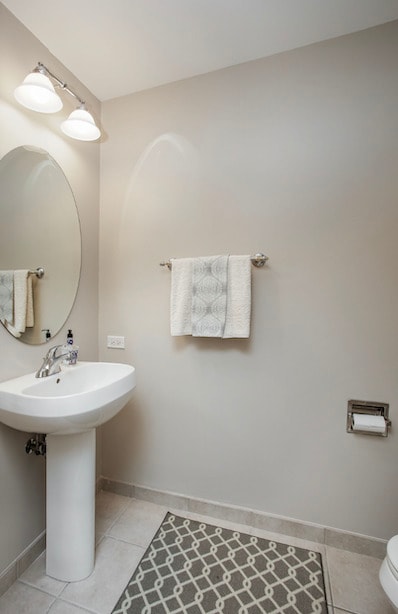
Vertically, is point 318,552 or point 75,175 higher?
point 75,175

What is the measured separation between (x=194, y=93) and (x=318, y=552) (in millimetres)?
2561

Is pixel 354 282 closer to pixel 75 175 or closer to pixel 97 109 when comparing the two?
pixel 75 175

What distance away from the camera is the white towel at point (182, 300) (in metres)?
1.55

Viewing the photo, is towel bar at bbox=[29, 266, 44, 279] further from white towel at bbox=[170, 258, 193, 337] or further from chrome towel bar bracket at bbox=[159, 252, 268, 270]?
chrome towel bar bracket at bbox=[159, 252, 268, 270]

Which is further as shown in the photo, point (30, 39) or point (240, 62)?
point (240, 62)

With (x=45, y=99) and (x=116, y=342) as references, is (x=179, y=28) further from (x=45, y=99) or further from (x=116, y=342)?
(x=116, y=342)

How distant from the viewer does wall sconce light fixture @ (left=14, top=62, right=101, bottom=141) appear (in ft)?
3.92

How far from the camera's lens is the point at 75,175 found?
163 centimetres

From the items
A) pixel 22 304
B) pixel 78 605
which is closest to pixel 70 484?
pixel 78 605

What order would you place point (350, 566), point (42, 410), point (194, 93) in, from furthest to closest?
point (194, 93)
point (350, 566)
point (42, 410)

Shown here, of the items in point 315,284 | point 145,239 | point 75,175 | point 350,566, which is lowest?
point 350,566

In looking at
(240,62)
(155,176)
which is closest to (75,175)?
Result: (155,176)

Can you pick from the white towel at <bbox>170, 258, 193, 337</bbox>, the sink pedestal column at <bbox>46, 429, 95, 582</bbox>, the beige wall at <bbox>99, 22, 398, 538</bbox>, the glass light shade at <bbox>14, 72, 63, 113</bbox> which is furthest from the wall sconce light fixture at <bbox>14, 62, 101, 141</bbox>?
the sink pedestal column at <bbox>46, 429, 95, 582</bbox>

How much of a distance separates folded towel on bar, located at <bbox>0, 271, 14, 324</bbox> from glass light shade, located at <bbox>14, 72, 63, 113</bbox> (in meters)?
0.76
